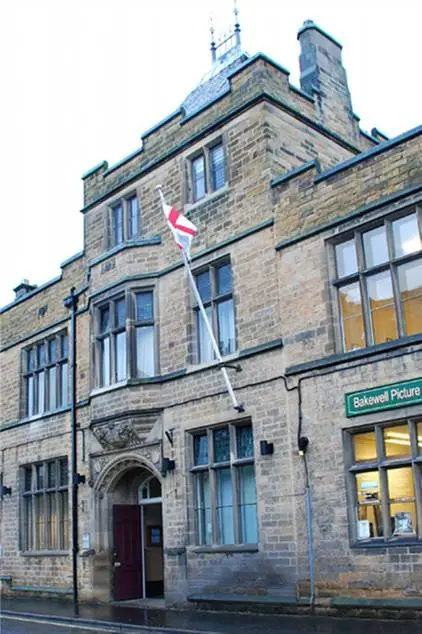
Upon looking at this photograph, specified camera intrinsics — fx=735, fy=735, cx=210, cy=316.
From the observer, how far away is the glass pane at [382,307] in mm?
13031

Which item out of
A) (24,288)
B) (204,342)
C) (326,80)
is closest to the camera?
(204,342)

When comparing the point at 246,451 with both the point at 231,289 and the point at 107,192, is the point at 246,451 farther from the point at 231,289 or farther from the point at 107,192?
the point at 107,192

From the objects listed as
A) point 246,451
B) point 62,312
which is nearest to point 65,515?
point 62,312

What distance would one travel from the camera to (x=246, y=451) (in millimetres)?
15008

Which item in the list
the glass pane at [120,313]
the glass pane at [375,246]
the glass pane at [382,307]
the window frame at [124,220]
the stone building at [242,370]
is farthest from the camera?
the window frame at [124,220]

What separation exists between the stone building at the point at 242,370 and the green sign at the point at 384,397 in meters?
0.04

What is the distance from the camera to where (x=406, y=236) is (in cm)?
1305

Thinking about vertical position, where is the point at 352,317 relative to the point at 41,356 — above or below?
below

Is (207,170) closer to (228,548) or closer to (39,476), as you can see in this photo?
(228,548)

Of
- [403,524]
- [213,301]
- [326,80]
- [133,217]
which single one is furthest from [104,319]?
[403,524]

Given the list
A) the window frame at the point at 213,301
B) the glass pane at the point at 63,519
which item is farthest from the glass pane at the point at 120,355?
the glass pane at the point at 63,519

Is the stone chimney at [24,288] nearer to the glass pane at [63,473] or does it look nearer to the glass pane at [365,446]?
the glass pane at [63,473]

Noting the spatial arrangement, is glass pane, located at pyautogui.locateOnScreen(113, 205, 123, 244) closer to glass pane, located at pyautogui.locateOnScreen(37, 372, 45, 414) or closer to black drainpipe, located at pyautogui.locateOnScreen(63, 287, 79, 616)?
black drainpipe, located at pyautogui.locateOnScreen(63, 287, 79, 616)

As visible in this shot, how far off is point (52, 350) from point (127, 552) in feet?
21.6
